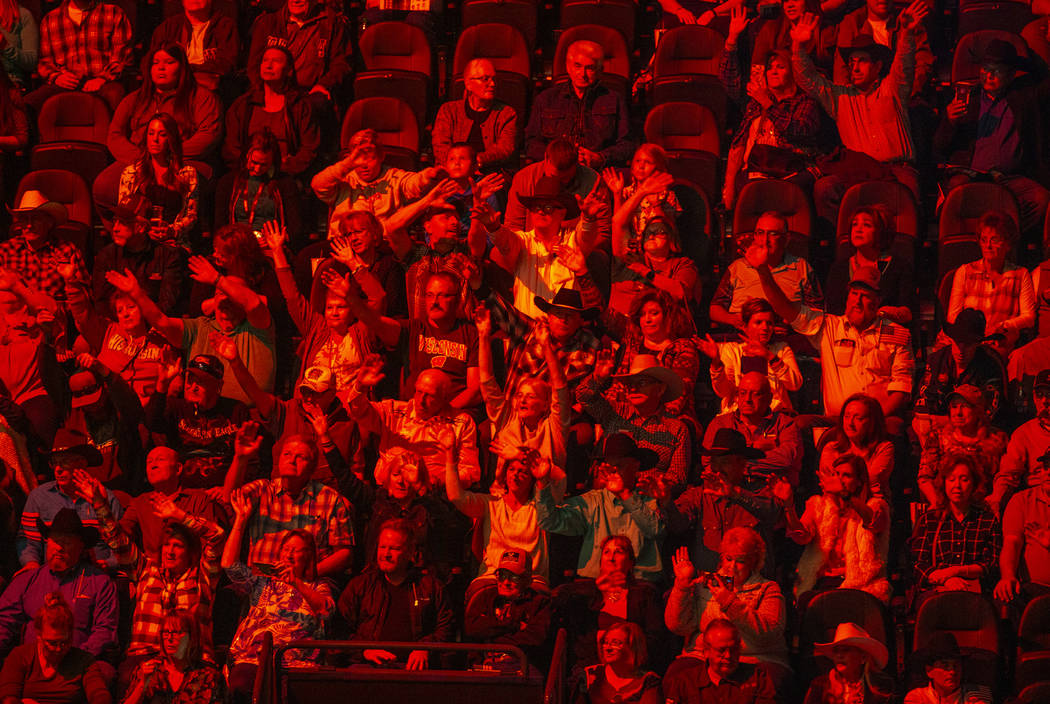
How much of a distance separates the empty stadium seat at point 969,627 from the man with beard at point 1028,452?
1.60ft

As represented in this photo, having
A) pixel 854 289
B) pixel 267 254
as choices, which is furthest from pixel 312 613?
pixel 854 289

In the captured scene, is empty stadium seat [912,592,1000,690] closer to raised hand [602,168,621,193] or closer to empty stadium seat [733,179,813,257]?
empty stadium seat [733,179,813,257]

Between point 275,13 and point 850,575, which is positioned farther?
point 275,13

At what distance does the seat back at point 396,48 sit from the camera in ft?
30.6

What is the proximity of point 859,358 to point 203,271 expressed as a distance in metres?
2.57

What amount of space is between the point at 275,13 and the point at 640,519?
306cm

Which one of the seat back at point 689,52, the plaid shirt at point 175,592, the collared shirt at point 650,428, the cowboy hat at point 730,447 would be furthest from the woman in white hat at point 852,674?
the seat back at point 689,52

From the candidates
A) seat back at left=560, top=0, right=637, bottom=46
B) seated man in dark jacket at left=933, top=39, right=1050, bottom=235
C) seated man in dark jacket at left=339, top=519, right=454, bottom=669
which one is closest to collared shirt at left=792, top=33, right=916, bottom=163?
seated man in dark jacket at left=933, top=39, right=1050, bottom=235

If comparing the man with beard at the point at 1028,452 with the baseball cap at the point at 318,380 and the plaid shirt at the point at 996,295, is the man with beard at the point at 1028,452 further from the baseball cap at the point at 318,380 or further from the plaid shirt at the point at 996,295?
the baseball cap at the point at 318,380

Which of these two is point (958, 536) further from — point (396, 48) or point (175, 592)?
point (396, 48)

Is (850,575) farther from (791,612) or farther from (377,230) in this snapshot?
(377,230)

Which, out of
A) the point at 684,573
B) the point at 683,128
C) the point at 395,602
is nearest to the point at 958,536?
the point at 684,573

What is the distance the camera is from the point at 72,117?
924cm

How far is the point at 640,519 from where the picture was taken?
7715 millimetres
